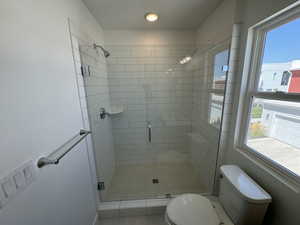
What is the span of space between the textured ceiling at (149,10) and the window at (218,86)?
1.95 feet

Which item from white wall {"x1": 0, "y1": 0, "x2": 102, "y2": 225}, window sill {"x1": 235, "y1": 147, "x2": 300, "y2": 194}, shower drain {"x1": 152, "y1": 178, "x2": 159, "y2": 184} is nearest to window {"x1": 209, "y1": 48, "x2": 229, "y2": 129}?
window sill {"x1": 235, "y1": 147, "x2": 300, "y2": 194}

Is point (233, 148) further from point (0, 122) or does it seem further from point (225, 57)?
point (0, 122)

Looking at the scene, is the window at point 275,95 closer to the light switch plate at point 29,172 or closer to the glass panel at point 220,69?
the glass panel at point 220,69

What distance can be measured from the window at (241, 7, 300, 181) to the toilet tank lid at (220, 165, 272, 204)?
229 mm

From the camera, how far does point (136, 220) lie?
1594 mm

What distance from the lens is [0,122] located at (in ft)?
1.90

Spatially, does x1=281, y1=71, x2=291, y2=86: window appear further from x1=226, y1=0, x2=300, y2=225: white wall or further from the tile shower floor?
the tile shower floor

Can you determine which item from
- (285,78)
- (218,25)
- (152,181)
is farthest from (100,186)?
(218,25)

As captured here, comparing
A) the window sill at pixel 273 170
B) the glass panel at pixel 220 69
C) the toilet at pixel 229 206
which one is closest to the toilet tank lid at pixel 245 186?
the toilet at pixel 229 206

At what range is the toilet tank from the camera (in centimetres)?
97

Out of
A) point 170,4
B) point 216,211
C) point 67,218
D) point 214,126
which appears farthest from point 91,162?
point 170,4

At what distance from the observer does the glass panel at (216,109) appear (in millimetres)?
1614

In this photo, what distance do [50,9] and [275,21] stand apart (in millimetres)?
1692

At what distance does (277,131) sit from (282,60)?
22.2 inches
